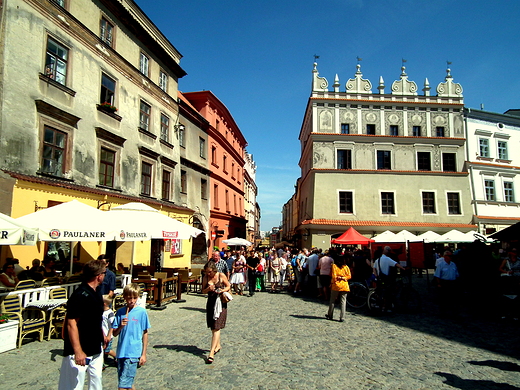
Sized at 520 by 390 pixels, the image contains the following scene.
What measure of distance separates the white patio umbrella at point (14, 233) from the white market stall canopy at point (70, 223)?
0.44 m

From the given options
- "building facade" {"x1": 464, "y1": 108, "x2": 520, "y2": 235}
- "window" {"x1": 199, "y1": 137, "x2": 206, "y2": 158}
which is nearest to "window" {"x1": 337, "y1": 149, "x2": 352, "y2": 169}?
"building facade" {"x1": 464, "y1": 108, "x2": 520, "y2": 235}

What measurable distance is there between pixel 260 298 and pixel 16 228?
931cm

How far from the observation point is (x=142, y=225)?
10.2 meters

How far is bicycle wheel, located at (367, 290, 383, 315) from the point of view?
10.4m

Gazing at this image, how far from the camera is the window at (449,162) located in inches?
1208

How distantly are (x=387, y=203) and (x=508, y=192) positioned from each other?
1139 centimetres

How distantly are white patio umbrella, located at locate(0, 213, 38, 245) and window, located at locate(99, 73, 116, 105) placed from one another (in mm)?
10106

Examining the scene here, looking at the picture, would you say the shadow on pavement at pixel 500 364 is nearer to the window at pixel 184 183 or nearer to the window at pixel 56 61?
the window at pixel 56 61

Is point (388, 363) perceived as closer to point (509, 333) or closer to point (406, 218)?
point (509, 333)

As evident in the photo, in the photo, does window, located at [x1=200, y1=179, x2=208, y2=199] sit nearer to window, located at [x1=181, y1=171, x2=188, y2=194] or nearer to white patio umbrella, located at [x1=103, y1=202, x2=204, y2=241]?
window, located at [x1=181, y1=171, x2=188, y2=194]

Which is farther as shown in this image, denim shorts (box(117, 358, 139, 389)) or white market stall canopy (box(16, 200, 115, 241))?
white market stall canopy (box(16, 200, 115, 241))

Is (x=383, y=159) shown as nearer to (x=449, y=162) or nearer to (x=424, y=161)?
(x=424, y=161)

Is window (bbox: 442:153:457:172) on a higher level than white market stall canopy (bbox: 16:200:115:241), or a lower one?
higher

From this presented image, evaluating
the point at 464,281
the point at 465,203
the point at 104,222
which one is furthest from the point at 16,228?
the point at 465,203
